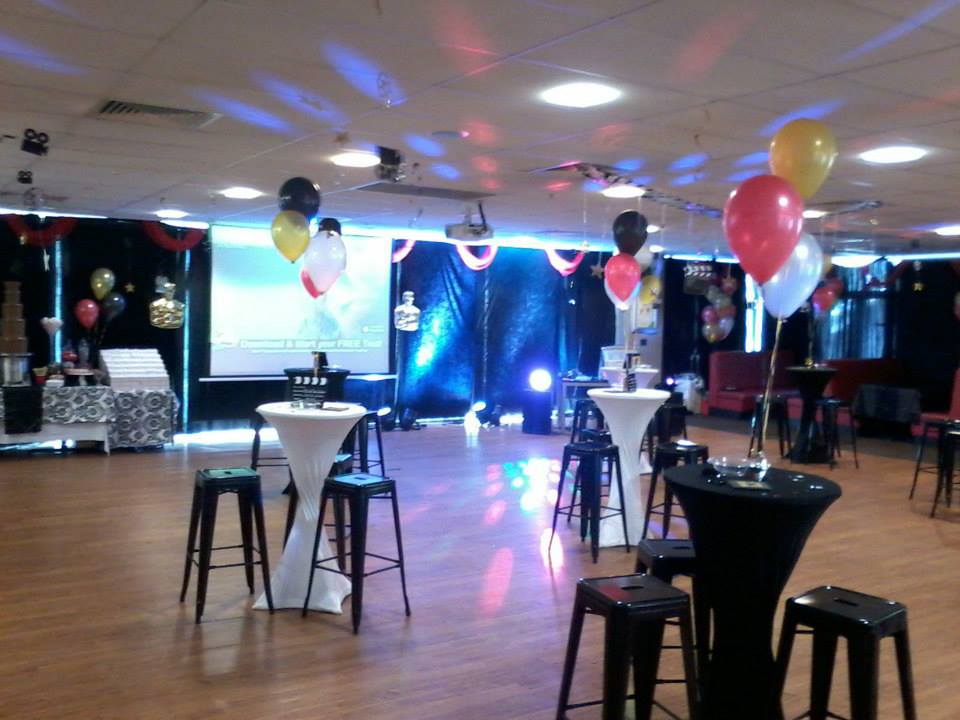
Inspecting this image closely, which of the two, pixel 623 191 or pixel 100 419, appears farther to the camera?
pixel 100 419

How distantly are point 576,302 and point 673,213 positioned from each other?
442 centimetres

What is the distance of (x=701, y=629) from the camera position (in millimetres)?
2938

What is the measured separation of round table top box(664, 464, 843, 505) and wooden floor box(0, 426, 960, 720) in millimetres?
875

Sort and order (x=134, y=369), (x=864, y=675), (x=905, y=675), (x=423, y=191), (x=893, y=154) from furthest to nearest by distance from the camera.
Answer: (x=134, y=369) → (x=423, y=191) → (x=893, y=154) → (x=905, y=675) → (x=864, y=675)

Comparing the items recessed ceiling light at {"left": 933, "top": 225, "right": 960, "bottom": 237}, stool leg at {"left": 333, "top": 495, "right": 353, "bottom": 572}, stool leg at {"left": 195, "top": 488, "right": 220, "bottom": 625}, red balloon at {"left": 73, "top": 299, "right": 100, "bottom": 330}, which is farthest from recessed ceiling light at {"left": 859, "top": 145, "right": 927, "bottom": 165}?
red balloon at {"left": 73, "top": 299, "right": 100, "bottom": 330}

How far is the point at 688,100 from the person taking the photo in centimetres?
356

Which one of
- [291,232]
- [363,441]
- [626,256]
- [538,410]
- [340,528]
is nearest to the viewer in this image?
[340,528]

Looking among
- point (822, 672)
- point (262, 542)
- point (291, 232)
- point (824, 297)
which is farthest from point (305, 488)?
point (824, 297)

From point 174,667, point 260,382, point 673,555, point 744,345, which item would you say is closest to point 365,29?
point 673,555

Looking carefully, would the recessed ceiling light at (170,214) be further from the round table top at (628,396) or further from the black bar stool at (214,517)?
the round table top at (628,396)

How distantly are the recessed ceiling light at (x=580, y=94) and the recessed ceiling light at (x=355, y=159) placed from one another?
1.58m

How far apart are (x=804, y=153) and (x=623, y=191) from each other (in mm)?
2990

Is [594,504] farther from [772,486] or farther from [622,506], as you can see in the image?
[772,486]

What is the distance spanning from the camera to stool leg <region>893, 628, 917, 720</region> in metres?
2.49
